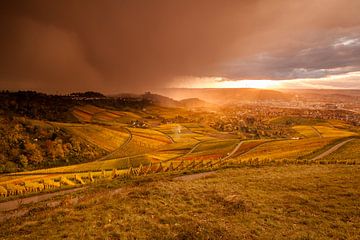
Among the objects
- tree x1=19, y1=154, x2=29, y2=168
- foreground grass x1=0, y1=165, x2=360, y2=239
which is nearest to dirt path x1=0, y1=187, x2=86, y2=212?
foreground grass x1=0, y1=165, x2=360, y2=239

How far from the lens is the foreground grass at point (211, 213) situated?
18.8 m

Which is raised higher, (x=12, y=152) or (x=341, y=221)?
(x=341, y=221)

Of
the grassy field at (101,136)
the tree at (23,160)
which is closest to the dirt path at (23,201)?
the tree at (23,160)

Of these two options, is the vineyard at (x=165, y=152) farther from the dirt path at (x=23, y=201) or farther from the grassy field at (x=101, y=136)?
the dirt path at (x=23, y=201)

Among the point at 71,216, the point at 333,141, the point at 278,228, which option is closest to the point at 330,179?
the point at 278,228

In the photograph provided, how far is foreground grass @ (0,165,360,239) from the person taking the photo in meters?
18.8

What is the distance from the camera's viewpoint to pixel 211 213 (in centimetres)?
2272

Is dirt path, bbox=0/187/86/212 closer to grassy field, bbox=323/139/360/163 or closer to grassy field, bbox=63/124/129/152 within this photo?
grassy field, bbox=323/139/360/163

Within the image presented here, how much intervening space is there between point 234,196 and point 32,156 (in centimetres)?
9488

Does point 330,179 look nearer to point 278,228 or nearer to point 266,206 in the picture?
point 266,206

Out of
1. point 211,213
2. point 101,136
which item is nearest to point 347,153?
point 211,213

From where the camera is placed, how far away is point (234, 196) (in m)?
27.1

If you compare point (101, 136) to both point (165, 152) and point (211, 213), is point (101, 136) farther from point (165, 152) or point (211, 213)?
point (211, 213)

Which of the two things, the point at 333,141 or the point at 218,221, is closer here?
the point at 218,221
